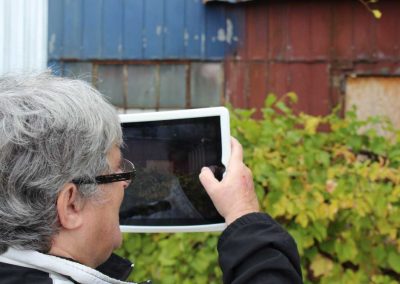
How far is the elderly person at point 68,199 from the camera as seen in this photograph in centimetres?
127

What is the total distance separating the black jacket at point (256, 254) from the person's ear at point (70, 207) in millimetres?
102

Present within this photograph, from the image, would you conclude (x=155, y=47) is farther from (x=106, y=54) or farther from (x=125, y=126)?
(x=125, y=126)

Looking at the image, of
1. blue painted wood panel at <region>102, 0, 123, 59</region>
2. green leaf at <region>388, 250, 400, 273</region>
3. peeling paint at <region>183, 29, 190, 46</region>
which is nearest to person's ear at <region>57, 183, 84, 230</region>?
green leaf at <region>388, 250, 400, 273</region>

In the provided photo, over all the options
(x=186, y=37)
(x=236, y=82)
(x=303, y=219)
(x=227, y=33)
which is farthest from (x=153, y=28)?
(x=303, y=219)

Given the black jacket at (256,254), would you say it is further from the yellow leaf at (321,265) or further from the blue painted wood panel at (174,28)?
the blue painted wood panel at (174,28)

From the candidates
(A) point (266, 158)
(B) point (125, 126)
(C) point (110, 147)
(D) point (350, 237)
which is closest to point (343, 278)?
(D) point (350, 237)

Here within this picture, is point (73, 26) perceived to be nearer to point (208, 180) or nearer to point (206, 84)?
point (206, 84)

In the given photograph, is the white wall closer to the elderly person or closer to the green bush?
the elderly person

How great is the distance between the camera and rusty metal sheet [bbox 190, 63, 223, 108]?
5.19 meters

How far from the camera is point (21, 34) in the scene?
227cm

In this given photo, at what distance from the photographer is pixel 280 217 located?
279 centimetres

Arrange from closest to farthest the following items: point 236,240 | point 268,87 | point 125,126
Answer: point 236,240 < point 125,126 < point 268,87

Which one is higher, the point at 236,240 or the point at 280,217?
the point at 236,240

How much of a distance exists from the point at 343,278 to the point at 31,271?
180 cm
